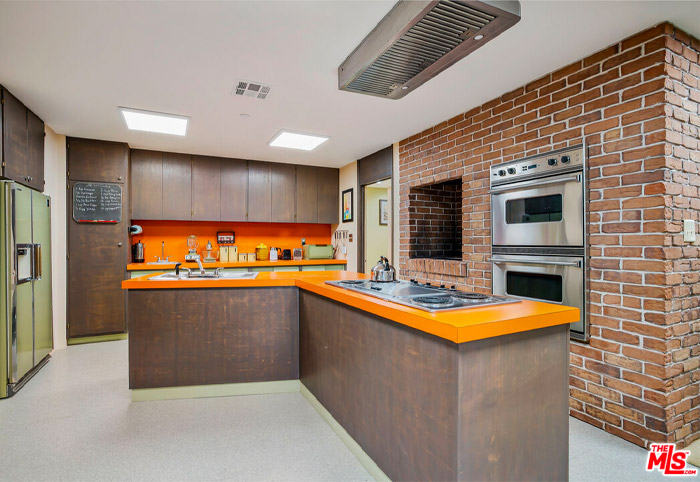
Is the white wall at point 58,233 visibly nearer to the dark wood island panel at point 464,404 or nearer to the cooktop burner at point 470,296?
the dark wood island panel at point 464,404

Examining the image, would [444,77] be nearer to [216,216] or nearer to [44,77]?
[44,77]

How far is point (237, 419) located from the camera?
2441 millimetres

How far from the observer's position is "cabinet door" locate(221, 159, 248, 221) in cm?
529

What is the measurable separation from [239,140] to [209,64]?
191cm

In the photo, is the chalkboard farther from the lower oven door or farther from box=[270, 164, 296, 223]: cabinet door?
the lower oven door

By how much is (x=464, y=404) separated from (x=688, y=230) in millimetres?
1850

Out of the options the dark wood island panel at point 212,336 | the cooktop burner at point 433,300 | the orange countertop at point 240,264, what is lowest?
the dark wood island panel at point 212,336

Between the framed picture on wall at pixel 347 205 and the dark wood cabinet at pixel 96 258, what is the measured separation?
9.65ft

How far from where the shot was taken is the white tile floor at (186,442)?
1.89 meters

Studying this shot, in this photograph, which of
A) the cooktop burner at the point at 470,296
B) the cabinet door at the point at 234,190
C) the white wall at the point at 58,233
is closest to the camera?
the cooktop burner at the point at 470,296

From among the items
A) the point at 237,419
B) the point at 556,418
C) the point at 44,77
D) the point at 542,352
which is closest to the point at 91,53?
the point at 44,77

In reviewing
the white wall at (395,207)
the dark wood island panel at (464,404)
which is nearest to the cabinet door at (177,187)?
the white wall at (395,207)

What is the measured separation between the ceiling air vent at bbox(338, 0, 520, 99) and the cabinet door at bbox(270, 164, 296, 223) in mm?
3253

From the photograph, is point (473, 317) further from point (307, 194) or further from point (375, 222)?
point (307, 194)
